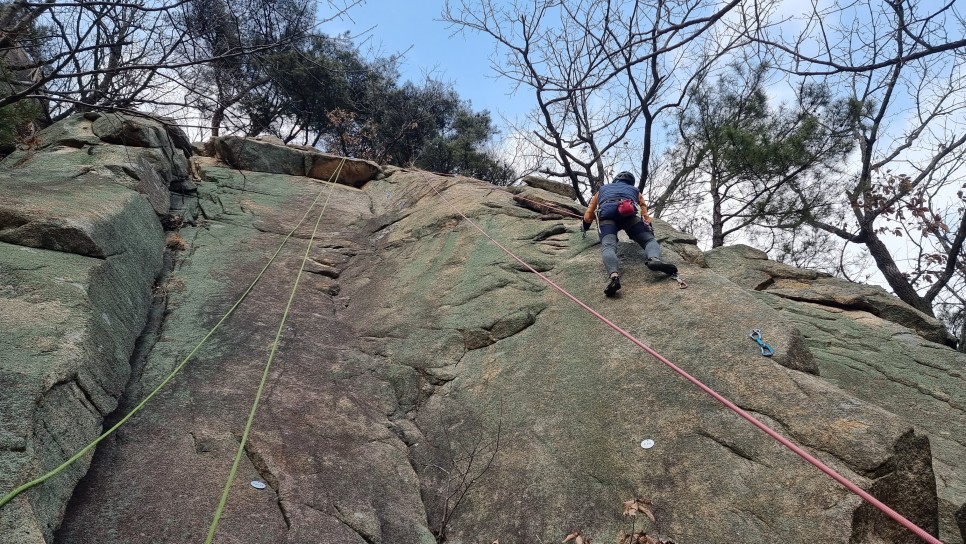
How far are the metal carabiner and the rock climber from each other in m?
Result: 1.14

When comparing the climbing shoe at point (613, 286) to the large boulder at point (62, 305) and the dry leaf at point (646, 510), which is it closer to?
the dry leaf at point (646, 510)

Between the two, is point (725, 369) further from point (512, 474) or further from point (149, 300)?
point (149, 300)

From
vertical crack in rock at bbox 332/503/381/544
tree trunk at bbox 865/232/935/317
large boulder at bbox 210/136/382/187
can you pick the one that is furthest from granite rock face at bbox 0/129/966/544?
large boulder at bbox 210/136/382/187

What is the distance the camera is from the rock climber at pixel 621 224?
528 centimetres

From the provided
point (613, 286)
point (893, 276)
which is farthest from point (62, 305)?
point (893, 276)

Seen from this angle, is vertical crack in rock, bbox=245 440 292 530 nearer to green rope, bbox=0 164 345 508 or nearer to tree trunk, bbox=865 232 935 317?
green rope, bbox=0 164 345 508

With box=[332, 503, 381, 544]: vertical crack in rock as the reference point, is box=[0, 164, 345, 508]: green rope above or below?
above

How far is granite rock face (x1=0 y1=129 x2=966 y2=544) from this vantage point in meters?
3.12

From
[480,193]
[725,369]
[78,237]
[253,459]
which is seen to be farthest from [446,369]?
[480,193]

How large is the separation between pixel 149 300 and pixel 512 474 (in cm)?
389

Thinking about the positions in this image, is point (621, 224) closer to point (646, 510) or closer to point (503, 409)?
point (503, 409)

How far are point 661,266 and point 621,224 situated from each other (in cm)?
79

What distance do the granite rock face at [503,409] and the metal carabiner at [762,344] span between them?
0.05m

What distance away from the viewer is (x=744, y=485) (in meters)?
3.17
